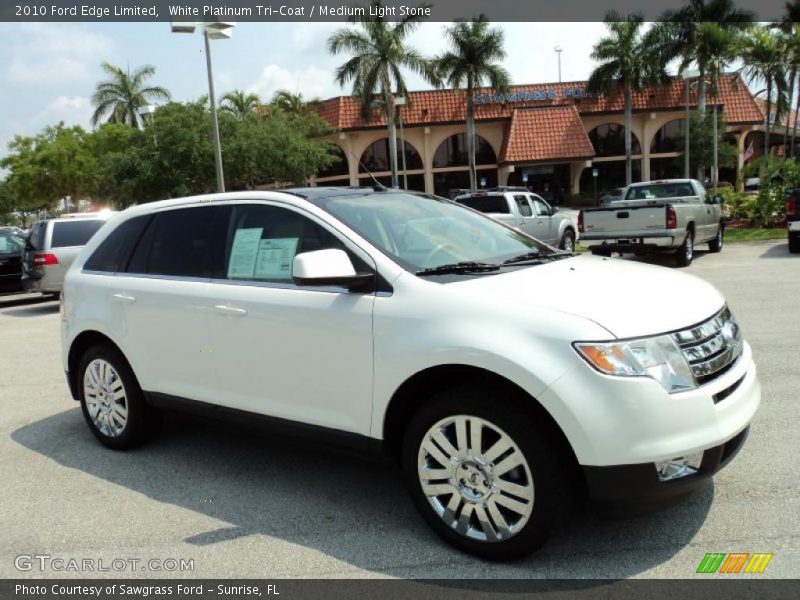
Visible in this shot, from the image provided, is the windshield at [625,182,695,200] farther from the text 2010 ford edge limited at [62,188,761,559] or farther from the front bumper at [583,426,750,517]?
the front bumper at [583,426,750,517]

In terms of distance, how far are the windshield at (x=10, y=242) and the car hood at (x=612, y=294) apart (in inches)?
631

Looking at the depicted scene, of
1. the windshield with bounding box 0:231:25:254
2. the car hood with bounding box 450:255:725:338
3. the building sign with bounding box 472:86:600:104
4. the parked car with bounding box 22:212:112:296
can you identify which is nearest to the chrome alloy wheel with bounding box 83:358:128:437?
the car hood with bounding box 450:255:725:338

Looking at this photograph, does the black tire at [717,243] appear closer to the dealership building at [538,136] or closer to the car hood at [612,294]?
the car hood at [612,294]

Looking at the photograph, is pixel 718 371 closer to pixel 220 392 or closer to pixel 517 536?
pixel 517 536

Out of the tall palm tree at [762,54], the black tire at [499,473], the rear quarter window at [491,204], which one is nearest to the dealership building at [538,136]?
the tall palm tree at [762,54]

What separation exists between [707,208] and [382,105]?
2754 centimetres

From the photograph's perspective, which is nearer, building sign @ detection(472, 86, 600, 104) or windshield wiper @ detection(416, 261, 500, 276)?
windshield wiper @ detection(416, 261, 500, 276)

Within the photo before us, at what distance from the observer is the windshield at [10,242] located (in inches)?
655

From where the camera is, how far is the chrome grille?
311 cm

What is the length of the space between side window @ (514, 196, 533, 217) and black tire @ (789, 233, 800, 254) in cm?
565

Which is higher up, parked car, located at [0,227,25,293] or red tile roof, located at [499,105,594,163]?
red tile roof, located at [499,105,594,163]

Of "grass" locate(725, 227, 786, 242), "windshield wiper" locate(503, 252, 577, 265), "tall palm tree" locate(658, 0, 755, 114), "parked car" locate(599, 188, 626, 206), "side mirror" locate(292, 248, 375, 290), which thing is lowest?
"grass" locate(725, 227, 786, 242)

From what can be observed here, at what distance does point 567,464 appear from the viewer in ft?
10.3

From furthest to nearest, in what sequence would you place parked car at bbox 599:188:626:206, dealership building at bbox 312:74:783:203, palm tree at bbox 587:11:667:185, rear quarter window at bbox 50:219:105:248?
dealership building at bbox 312:74:783:203 → palm tree at bbox 587:11:667:185 → parked car at bbox 599:188:626:206 → rear quarter window at bbox 50:219:105:248
